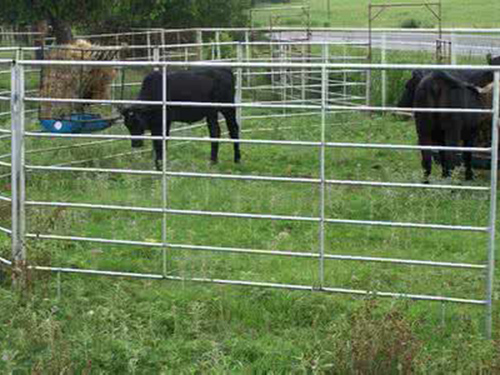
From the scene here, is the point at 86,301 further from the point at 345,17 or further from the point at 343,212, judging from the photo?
the point at 345,17

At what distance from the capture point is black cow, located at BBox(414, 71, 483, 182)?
1059cm

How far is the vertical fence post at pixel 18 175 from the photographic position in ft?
22.6

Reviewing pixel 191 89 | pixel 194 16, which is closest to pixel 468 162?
pixel 191 89

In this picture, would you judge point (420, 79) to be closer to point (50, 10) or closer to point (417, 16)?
point (50, 10)

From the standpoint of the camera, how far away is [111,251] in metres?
8.10

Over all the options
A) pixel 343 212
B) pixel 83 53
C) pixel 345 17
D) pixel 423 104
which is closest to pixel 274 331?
pixel 343 212

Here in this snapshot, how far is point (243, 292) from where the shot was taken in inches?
271

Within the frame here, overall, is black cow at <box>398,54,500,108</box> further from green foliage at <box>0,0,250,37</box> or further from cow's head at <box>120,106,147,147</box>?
green foliage at <box>0,0,250,37</box>

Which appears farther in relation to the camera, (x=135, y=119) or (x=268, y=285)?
(x=135, y=119)

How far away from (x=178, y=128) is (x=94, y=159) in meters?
2.79

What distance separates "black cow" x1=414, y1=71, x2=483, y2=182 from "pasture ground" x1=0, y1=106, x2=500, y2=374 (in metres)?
0.56

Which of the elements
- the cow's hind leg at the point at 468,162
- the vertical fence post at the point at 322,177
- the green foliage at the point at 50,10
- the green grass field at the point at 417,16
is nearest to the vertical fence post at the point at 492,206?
the vertical fence post at the point at 322,177

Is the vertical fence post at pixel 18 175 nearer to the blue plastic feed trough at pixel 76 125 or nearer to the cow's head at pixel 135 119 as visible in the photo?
the cow's head at pixel 135 119

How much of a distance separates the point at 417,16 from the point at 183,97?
4127cm
